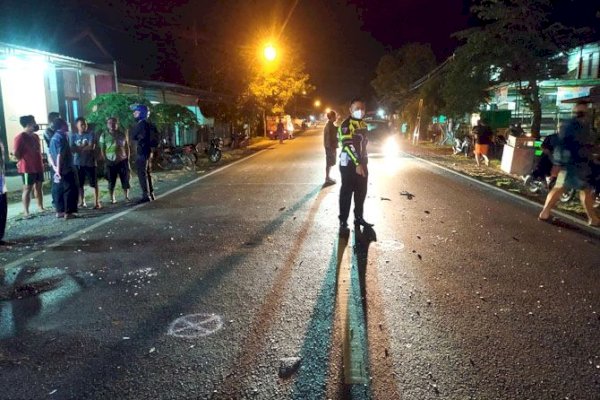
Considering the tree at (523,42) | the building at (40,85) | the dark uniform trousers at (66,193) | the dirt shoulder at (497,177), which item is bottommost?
the dirt shoulder at (497,177)

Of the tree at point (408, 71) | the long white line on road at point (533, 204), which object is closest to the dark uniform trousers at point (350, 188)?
the long white line on road at point (533, 204)

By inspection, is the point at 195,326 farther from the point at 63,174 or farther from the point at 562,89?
the point at 562,89

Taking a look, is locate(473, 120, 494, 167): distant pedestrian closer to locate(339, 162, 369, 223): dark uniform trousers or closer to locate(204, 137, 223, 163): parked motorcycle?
locate(204, 137, 223, 163): parked motorcycle

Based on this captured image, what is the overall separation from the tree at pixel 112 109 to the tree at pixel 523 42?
13421 mm

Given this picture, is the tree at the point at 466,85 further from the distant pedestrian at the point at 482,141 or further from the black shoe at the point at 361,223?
the black shoe at the point at 361,223

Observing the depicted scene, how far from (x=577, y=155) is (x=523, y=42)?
536 inches

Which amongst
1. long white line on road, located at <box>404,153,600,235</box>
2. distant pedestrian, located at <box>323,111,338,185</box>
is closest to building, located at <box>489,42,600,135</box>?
long white line on road, located at <box>404,153,600,235</box>

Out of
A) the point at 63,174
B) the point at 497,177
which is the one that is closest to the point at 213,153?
the point at 497,177

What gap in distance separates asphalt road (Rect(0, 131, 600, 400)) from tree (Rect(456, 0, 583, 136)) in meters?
13.2

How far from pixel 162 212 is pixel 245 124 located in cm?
2525

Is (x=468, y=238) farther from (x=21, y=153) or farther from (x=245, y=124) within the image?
(x=245, y=124)

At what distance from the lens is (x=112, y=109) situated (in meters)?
14.6

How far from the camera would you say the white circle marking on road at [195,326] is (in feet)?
13.8

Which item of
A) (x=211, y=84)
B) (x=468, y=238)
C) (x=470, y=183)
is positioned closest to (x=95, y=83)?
(x=211, y=84)
